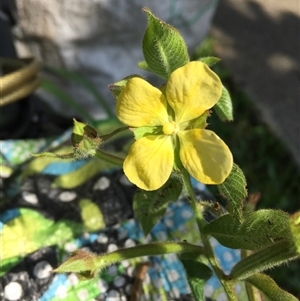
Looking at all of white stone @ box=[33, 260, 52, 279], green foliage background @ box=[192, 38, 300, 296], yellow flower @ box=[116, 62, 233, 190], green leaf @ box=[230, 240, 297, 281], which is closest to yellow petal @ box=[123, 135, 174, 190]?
yellow flower @ box=[116, 62, 233, 190]

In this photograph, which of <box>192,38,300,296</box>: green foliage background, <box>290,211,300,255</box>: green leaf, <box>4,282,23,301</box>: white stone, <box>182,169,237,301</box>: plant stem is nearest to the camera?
<box>290,211,300,255</box>: green leaf

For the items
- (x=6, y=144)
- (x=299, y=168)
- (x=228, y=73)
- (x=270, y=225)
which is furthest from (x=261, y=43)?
(x=270, y=225)

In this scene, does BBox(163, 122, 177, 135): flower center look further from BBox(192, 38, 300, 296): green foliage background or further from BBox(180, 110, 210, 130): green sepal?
BBox(192, 38, 300, 296): green foliage background

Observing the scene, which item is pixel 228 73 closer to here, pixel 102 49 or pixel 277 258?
pixel 102 49

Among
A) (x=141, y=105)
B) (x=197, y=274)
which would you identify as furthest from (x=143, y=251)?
(x=141, y=105)

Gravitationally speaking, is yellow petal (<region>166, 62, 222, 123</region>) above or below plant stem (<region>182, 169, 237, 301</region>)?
above
